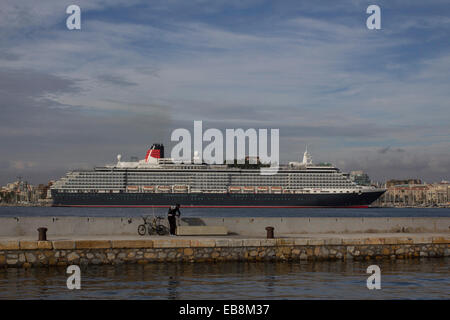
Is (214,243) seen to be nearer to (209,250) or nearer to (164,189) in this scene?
(209,250)

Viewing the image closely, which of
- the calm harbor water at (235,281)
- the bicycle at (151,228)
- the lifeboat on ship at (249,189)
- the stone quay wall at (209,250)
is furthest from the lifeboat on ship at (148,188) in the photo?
the calm harbor water at (235,281)

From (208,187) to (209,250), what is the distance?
4064 inches

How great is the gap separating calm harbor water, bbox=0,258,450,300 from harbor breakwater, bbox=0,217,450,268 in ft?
1.72

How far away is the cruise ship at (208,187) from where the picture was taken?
12212 centimetres

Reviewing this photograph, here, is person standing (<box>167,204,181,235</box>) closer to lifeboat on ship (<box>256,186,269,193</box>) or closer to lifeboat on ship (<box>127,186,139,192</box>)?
lifeboat on ship (<box>256,186,269,193</box>)

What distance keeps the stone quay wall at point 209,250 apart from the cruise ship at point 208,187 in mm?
98460

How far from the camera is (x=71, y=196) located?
128500 mm

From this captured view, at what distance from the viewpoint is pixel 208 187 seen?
123938 mm

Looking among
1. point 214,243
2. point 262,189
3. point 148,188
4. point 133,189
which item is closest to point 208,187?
point 262,189

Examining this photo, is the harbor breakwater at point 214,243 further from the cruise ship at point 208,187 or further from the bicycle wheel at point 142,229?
the cruise ship at point 208,187

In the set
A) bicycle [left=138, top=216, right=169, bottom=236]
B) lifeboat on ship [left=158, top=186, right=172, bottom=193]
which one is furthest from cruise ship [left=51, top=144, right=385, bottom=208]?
bicycle [left=138, top=216, right=169, bottom=236]
